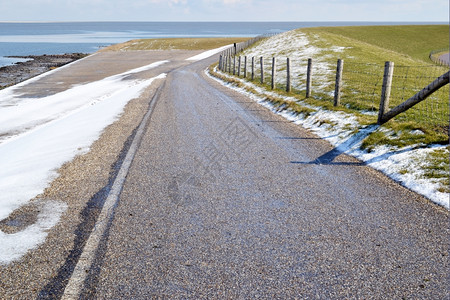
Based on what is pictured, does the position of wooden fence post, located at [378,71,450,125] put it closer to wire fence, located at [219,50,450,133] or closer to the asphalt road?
wire fence, located at [219,50,450,133]

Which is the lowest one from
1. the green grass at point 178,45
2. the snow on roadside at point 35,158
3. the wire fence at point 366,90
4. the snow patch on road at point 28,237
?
the snow on roadside at point 35,158

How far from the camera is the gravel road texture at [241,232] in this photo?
11.6 feet

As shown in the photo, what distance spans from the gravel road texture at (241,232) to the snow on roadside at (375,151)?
0.25 meters

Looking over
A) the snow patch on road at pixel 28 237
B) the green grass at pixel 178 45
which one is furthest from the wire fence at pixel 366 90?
the green grass at pixel 178 45

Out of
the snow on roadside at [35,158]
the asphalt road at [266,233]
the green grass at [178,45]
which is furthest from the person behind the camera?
the green grass at [178,45]

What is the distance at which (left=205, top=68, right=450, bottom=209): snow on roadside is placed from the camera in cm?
600

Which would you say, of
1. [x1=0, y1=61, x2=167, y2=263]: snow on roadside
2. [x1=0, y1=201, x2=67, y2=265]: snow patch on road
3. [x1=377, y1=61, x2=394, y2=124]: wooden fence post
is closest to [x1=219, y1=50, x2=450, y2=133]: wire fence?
[x1=377, y1=61, x2=394, y2=124]: wooden fence post

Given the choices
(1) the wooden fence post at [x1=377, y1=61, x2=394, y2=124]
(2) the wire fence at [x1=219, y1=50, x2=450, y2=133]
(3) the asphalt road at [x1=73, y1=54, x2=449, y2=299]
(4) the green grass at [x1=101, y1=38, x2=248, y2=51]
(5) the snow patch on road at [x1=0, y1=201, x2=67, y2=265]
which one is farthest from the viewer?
(4) the green grass at [x1=101, y1=38, x2=248, y2=51]

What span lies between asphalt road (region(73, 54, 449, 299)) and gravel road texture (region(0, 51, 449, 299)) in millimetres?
15

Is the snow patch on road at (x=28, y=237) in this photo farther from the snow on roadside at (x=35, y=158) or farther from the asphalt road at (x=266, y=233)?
the asphalt road at (x=266, y=233)

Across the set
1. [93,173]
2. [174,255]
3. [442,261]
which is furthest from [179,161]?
[442,261]

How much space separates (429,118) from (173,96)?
1077 centimetres

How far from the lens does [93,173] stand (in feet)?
22.2

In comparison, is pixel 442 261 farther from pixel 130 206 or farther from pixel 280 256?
pixel 130 206
